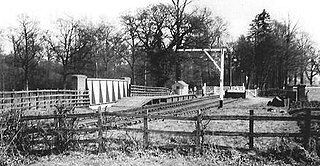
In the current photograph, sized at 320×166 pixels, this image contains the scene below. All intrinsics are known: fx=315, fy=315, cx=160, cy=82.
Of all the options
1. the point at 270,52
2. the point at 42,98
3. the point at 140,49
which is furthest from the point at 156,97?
the point at 270,52

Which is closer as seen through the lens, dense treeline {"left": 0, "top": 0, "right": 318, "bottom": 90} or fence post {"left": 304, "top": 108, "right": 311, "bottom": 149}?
fence post {"left": 304, "top": 108, "right": 311, "bottom": 149}

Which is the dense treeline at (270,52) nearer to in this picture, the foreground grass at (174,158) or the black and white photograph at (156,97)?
the black and white photograph at (156,97)

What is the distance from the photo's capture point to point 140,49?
4256cm

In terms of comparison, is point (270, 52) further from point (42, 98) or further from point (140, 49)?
point (42, 98)

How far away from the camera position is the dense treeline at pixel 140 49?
40875 mm

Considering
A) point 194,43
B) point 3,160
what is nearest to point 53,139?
point 3,160

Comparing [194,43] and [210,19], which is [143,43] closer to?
[194,43]

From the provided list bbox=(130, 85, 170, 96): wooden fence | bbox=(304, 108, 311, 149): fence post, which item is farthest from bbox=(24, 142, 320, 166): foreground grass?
bbox=(130, 85, 170, 96): wooden fence

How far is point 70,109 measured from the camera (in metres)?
8.12

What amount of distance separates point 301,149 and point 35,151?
628cm

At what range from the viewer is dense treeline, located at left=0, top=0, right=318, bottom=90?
40.9 m

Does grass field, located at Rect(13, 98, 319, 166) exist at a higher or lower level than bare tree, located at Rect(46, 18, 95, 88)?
lower

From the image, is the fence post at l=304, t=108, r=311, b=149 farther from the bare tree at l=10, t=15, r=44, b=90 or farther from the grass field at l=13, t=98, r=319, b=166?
the bare tree at l=10, t=15, r=44, b=90

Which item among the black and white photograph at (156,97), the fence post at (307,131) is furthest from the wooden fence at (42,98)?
the fence post at (307,131)
